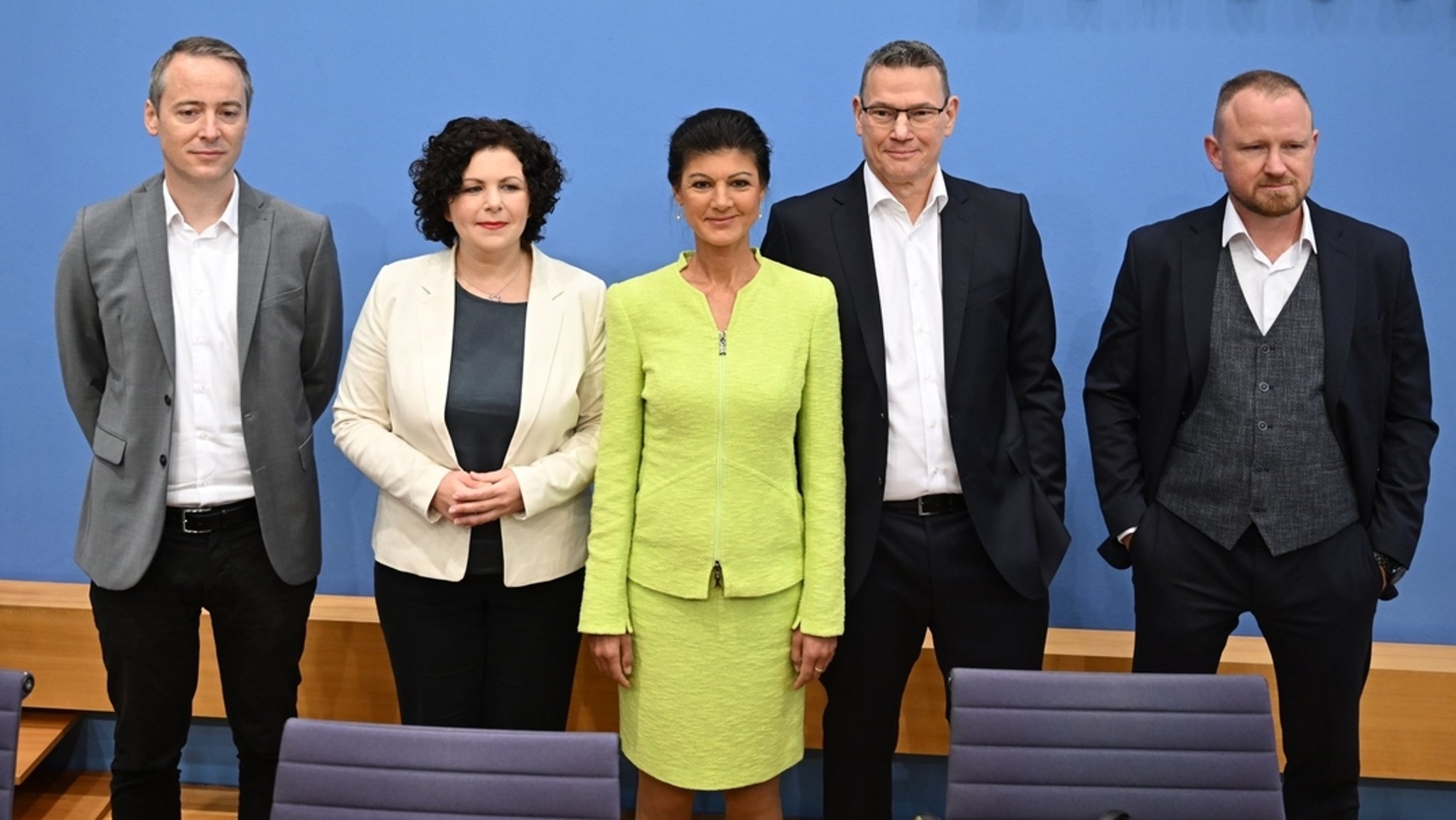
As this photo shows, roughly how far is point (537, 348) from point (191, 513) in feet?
2.51

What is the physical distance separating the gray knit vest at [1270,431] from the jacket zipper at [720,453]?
0.96m

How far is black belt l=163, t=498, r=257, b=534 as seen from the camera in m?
2.67

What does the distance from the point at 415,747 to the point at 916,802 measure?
2041mm

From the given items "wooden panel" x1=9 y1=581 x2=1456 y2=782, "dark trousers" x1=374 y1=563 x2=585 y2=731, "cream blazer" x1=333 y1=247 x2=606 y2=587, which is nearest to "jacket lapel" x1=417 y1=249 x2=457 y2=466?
"cream blazer" x1=333 y1=247 x2=606 y2=587

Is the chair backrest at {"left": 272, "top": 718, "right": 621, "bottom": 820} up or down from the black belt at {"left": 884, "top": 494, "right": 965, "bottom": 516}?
down

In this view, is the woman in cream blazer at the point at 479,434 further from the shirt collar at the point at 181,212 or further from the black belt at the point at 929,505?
the black belt at the point at 929,505

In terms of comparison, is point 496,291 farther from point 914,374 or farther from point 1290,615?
point 1290,615

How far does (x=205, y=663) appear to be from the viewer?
3498mm

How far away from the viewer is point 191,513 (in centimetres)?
266

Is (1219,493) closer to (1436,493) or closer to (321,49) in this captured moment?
(1436,493)

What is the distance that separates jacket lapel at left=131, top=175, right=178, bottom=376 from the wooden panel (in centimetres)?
108

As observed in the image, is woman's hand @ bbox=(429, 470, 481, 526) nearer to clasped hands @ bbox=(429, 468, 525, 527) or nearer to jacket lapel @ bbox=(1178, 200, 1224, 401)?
clasped hands @ bbox=(429, 468, 525, 527)

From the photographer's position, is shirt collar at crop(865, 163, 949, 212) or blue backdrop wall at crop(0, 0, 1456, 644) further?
blue backdrop wall at crop(0, 0, 1456, 644)

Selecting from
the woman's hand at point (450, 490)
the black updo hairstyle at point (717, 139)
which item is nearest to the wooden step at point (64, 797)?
the woman's hand at point (450, 490)
